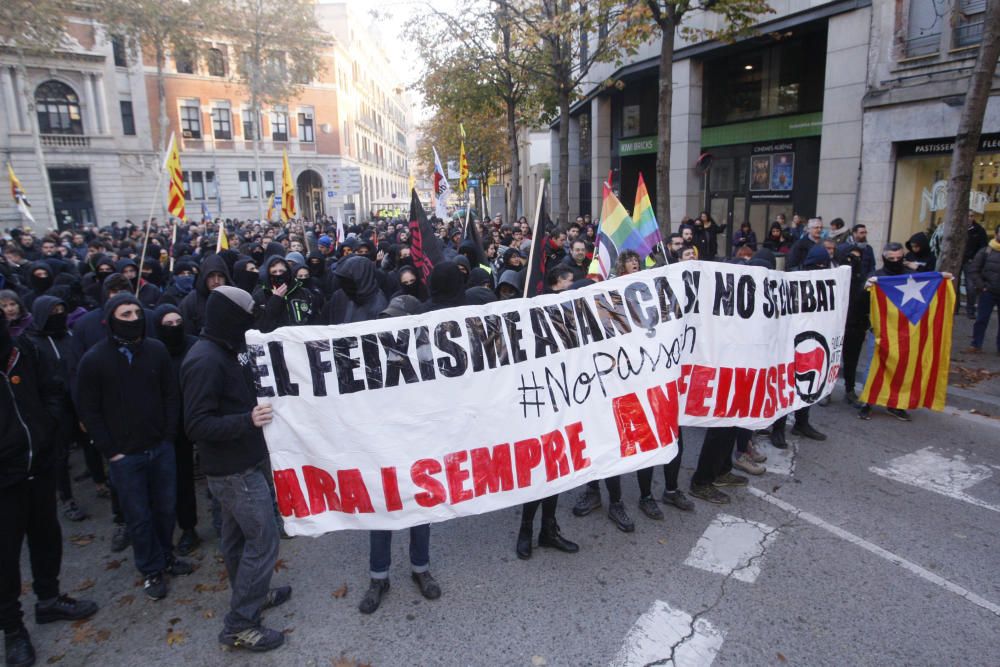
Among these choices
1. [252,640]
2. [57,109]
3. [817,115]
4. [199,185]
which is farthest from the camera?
[199,185]

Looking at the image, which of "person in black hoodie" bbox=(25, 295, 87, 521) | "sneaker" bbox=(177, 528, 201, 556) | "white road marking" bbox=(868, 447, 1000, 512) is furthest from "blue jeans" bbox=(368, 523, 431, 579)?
"white road marking" bbox=(868, 447, 1000, 512)

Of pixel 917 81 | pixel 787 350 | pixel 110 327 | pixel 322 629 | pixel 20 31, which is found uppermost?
pixel 20 31

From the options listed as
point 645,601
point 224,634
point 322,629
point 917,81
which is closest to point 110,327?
point 224,634

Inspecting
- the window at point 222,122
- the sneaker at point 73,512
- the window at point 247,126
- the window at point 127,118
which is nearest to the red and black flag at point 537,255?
the sneaker at point 73,512

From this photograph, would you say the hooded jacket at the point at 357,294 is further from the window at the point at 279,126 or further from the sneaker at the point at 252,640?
the window at the point at 279,126

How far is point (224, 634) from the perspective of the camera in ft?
11.9

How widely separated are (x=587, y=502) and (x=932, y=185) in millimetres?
12301

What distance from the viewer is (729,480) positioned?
5445mm

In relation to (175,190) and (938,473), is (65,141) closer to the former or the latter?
(175,190)

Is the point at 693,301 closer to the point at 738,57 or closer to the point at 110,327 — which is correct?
the point at 110,327

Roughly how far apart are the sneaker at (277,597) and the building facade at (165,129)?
98.4 feet

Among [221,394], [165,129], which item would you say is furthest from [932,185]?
[165,129]

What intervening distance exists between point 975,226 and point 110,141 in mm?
49338

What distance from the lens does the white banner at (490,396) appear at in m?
3.67
